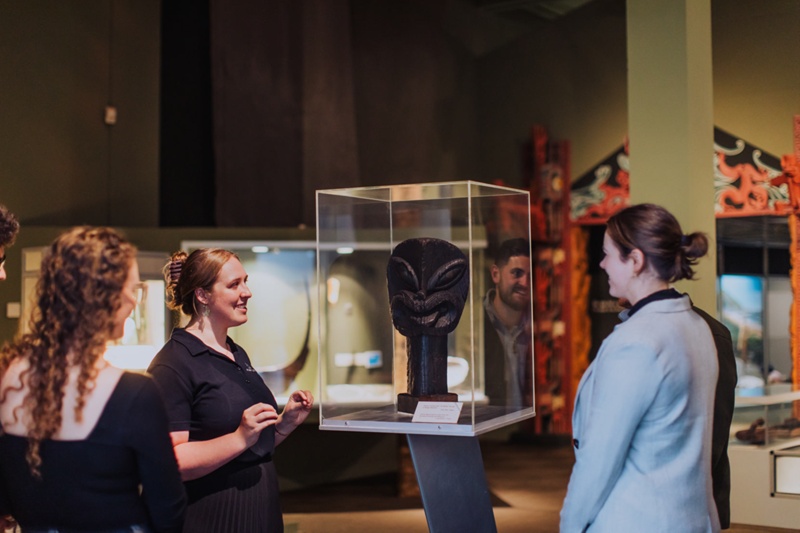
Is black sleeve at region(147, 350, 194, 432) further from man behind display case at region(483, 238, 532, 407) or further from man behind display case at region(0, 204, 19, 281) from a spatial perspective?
man behind display case at region(483, 238, 532, 407)

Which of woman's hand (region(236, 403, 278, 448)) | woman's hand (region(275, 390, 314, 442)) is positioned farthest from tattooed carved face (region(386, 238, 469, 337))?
woman's hand (region(236, 403, 278, 448))

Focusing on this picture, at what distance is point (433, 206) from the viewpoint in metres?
3.36

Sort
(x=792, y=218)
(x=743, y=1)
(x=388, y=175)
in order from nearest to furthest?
(x=792, y=218) < (x=743, y=1) < (x=388, y=175)

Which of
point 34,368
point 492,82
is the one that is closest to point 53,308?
point 34,368

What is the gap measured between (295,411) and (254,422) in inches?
10.4

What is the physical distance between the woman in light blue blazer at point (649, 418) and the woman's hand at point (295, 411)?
2.59 ft

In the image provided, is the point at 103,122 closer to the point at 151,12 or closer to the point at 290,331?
the point at 151,12

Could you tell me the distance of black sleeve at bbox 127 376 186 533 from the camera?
1.78 metres

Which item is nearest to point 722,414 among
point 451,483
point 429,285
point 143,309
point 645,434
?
point 451,483

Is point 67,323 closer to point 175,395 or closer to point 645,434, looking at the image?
point 175,395

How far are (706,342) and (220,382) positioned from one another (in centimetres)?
121

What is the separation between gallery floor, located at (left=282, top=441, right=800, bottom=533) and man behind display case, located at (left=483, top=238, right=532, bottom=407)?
2.20 meters

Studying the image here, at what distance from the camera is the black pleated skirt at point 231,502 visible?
246 centimetres

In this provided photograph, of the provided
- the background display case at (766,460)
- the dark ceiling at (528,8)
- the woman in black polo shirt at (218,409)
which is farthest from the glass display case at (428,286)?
the dark ceiling at (528,8)
